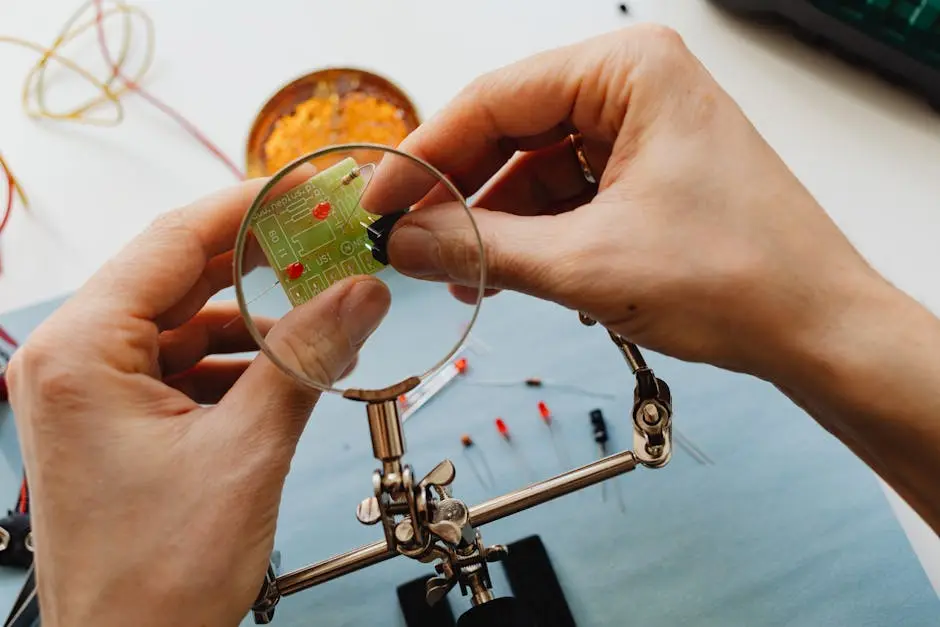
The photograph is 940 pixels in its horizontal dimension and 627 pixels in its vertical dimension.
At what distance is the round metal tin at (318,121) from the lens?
1318mm

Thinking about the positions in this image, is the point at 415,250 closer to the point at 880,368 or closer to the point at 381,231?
the point at 381,231

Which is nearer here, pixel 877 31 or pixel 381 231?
pixel 381 231

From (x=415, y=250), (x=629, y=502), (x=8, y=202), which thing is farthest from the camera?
(x=8, y=202)

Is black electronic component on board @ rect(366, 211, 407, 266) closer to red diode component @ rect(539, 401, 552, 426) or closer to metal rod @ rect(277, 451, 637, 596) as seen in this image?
metal rod @ rect(277, 451, 637, 596)

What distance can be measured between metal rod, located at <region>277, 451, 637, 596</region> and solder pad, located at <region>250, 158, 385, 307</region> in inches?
12.9

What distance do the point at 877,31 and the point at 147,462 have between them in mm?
1441

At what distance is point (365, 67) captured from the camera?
59.2 inches

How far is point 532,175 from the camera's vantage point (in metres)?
1.21

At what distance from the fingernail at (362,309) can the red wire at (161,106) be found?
1.86 ft

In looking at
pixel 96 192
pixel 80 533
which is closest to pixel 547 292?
pixel 80 533

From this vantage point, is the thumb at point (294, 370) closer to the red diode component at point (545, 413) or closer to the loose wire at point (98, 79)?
the red diode component at point (545, 413)

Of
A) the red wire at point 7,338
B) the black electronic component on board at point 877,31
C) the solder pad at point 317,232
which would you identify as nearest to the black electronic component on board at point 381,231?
the solder pad at point 317,232

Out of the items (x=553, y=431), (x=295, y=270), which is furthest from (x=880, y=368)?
(x=295, y=270)

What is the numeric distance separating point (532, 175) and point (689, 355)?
0.44 m
